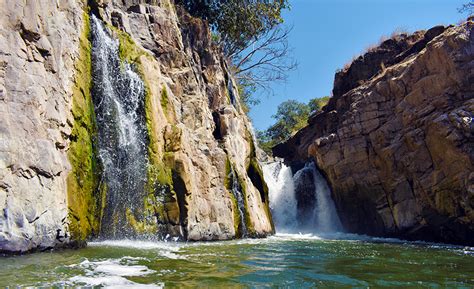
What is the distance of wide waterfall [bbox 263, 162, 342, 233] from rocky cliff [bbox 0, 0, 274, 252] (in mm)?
4920

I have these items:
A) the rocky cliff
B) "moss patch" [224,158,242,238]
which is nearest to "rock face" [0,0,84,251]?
the rocky cliff

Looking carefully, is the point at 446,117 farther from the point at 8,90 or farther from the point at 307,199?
the point at 8,90

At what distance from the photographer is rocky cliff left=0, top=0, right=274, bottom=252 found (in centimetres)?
750

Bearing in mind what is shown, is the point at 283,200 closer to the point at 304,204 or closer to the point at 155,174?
the point at 304,204

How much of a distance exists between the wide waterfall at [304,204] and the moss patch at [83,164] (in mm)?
13950

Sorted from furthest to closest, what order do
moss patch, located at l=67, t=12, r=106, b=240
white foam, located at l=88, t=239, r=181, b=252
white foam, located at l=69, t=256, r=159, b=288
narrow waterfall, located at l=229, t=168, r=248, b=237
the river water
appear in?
narrow waterfall, located at l=229, t=168, r=248, b=237
moss patch, located at l=67, t=12, r=106, b=240
white foam, located at l=88, t=239, r=181, b=252
the river water
white foam, located at l=69, t=256, r=159, b=288

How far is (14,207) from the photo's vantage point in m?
6.89

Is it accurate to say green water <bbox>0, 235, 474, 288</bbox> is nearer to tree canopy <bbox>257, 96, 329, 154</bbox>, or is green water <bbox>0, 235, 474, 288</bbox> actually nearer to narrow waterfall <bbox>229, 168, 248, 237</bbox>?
narrow waterfall <bbox>229, 168, 248, 237</bbox>

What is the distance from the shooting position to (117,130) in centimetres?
1131

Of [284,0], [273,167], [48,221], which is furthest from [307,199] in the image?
[48,221]

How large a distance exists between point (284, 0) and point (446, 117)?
14.6m

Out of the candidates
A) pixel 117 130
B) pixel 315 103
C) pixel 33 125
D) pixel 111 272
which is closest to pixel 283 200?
pixel 117 130

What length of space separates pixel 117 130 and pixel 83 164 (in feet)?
6.40

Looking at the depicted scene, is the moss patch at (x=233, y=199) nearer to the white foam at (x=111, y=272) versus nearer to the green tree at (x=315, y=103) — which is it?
the white foam at (x=111, y=272)
